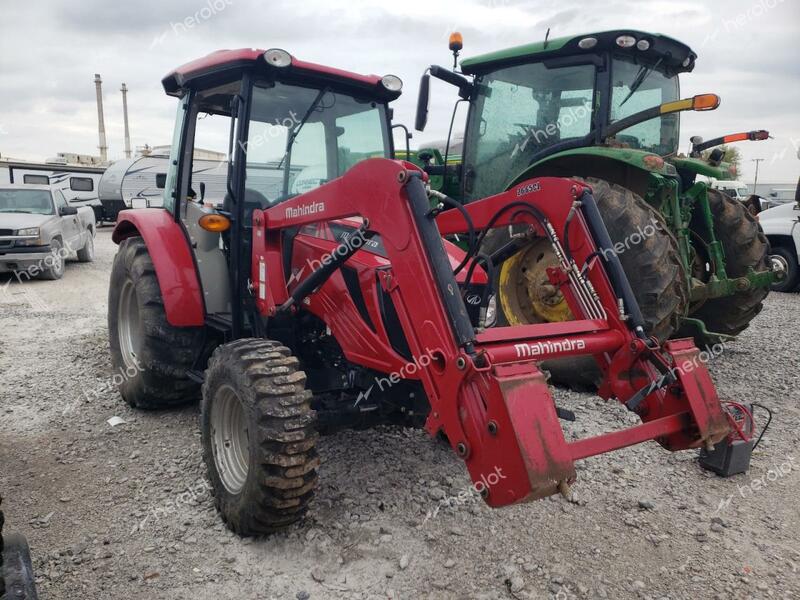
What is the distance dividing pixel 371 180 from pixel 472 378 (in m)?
0.98

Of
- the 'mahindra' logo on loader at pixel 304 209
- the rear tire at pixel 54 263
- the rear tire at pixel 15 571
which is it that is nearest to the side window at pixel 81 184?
the rear tire at pixel 54 263

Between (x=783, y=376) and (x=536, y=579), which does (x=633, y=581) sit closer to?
(x=536, y=579)

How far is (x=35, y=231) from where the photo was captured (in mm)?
10195

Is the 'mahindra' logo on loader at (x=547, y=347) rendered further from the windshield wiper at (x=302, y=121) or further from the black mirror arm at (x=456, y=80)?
the black mirror arm at (x=456, y=80)

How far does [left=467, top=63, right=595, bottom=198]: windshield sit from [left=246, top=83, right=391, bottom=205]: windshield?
2.08 meters

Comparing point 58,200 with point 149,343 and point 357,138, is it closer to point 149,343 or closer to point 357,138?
point 149,343

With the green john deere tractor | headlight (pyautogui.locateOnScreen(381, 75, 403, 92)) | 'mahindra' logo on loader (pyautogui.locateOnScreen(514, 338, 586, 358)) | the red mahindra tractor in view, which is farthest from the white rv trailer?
'mahindra' logo on loader (pyautogui.locateOnScreen(514, 338, 586, 358))

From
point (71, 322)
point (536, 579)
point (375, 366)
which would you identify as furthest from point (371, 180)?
point (71, 322)

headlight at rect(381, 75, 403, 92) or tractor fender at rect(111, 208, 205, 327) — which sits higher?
headlight at rect(381, 75, 403, 92)

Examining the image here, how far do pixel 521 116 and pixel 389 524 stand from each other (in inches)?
162

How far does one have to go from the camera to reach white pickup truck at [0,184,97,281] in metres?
10.1

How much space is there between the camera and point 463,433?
2.38 m

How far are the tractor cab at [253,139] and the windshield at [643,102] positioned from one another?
232cm

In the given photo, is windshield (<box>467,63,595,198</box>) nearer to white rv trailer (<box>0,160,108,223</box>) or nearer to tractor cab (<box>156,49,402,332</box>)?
tractor cab (<box>156,49,402,332</box>)
